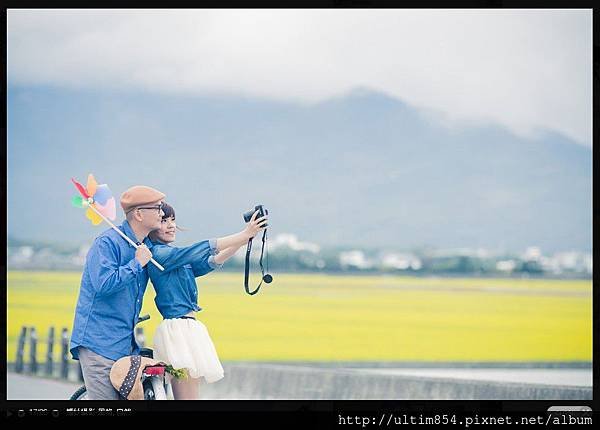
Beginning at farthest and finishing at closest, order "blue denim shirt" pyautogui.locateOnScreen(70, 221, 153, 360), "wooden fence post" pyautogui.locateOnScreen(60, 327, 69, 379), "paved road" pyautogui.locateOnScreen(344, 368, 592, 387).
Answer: "wooden fence post" pyautogui.locateOnScreen(60, 327, 69, 379) < "paved road" pyautogui.locateOnScreen(344, 368, 592, 387) < "blue denim shirt" pyautogui.locateOnScreen(70, 221, 153, 360)

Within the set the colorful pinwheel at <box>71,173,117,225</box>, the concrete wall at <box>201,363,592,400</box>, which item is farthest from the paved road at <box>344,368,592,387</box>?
the colorful pinwheel at <box>71,173,117,225</box>

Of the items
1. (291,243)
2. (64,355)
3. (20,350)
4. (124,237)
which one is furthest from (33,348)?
(124,237)

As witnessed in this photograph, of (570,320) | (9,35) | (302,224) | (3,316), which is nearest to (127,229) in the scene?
(3,316)

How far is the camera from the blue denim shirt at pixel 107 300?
253 inches

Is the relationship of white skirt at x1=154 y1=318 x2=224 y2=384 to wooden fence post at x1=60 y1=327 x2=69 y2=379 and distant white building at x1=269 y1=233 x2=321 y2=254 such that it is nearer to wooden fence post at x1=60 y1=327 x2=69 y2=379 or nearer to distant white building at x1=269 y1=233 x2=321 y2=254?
distant white building at x1=269 y1=233 x2=321 y2=254

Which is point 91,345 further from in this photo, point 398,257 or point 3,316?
point 398,257

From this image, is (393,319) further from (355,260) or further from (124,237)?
(124,237)

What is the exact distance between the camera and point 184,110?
948 cm

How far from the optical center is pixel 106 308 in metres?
6.48

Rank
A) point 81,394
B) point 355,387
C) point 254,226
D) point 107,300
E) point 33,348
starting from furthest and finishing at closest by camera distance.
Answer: point 33,348 < point 355,387 < point 81,394 < point 254,226 < point 107,300

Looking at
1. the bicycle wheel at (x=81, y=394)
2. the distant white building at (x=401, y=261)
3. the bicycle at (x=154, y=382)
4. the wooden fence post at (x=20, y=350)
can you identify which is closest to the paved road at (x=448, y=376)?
the wooden fence post at (x=20, y=350)

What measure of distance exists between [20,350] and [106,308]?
14.6 feet

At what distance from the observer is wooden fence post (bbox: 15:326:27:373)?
1047 cm

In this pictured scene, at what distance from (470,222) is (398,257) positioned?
766mm
